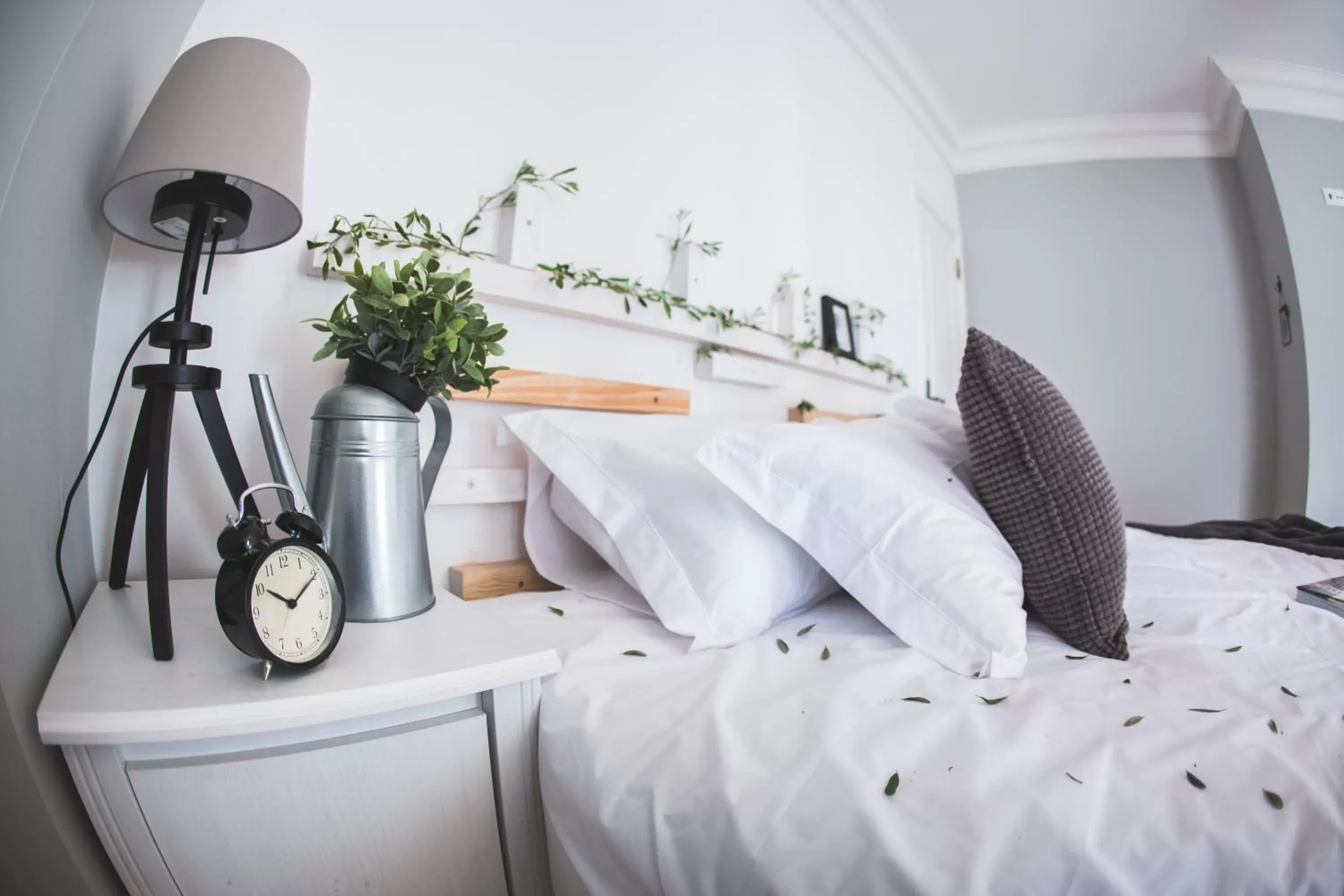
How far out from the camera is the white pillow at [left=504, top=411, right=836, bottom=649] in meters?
0.76

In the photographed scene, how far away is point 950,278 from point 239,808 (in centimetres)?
328

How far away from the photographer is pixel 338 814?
0.48 m

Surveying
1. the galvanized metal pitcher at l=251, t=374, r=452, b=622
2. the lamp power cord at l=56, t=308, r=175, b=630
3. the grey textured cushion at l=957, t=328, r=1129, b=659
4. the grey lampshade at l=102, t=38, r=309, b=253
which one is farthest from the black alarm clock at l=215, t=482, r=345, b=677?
the grey textured cushion at l=957, t=328, r=1129, b=659

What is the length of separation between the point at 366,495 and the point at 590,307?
0.66 m

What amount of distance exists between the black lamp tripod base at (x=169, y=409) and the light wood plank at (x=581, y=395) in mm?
379

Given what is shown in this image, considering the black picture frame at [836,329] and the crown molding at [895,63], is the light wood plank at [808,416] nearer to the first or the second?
the black picture frame at [836,329]

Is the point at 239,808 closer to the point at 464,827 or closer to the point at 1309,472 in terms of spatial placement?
the point at 464,827

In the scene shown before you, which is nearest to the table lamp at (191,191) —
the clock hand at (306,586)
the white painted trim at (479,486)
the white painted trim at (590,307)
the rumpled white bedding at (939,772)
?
the clock hand at (306,586)

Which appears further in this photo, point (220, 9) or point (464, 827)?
point (220, 9)

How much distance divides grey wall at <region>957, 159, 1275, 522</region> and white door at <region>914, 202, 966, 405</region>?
49 cm

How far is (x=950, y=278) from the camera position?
9.41 ft

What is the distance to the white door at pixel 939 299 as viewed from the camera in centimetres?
281

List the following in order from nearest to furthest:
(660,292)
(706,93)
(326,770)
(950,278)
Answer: (326,770)
(660,292)
(706,93)
(950,278)

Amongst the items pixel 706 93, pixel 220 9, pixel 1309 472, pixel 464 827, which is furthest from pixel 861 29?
pixel 464 827
